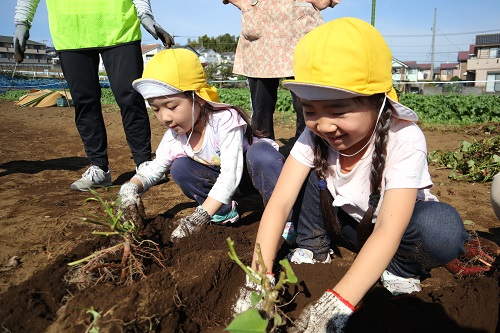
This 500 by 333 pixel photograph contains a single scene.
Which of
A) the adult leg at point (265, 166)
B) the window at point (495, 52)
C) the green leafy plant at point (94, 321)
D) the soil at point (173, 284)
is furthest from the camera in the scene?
the window at point (495, 52)

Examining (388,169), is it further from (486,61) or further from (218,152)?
(486,61)

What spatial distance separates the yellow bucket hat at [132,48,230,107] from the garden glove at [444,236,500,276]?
1542 mm

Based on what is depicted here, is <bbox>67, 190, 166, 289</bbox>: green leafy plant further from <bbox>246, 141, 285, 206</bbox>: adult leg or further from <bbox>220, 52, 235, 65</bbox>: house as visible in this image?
<bbox>220, 52, 235, 65</bbox>: house

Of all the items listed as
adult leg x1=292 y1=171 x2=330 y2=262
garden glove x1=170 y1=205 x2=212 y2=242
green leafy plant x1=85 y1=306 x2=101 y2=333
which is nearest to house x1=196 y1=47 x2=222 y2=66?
garden glove x1=170 y1=205 x2=212 y2=242

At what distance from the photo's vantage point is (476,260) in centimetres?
192

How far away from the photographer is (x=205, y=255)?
167cm

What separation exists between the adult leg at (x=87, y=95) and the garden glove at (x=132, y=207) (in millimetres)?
1420

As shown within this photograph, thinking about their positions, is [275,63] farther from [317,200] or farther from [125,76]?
[317,200]

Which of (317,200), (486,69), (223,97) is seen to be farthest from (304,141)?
(486,69)

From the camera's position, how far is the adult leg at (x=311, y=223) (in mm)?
1912

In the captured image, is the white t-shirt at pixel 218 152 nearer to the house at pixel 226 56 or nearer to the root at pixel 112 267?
the root at pixel 112 267

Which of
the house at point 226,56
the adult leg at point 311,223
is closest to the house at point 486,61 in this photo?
the house at point 226,56

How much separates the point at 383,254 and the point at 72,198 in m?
2.56

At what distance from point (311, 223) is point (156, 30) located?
2.00 m
